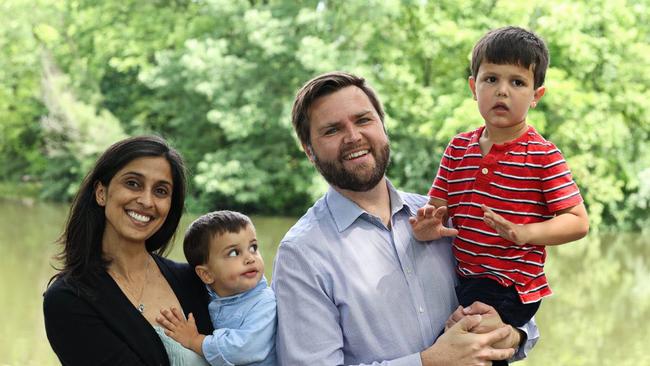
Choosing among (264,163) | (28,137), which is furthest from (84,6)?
(264,163)

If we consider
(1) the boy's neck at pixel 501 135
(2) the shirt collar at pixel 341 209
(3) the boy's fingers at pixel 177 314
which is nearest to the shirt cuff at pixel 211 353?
(3) the boy's fingers at pixel 177 314

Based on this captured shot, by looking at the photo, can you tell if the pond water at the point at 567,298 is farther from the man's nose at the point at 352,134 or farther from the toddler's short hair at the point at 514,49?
the man's nose at the point at 352,134

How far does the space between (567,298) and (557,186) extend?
9388 millimetres

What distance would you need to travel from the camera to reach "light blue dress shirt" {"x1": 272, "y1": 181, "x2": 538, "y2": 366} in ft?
8.56

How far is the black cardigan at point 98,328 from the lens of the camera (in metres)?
2.55

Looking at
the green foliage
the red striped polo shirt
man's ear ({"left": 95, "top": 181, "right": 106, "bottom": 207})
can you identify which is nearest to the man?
the red striped polo shirt

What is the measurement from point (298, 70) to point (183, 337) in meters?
16.8

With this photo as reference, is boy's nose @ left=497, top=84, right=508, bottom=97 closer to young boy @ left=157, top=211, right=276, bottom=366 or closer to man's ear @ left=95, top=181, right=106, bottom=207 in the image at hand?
young boy @ left=157, top=211, right=276, bottom=366

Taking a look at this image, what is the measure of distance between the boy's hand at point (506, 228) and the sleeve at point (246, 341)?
0.76 metres

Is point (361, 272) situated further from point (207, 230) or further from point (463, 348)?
point (207, 230)

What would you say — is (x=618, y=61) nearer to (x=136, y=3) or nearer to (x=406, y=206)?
(x=136, y=3)

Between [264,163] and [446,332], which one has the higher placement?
[264,163]

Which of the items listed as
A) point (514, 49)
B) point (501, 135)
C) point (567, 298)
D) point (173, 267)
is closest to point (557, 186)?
point (501, 135)

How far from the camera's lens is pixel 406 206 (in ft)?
9.60
